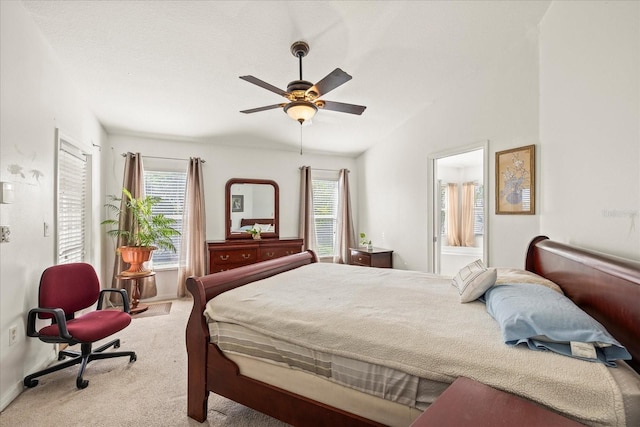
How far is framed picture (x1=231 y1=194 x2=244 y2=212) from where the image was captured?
4869 mm

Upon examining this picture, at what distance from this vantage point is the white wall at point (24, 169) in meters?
1.91

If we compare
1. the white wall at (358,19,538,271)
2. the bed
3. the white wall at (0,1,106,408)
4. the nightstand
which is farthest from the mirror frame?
the bed

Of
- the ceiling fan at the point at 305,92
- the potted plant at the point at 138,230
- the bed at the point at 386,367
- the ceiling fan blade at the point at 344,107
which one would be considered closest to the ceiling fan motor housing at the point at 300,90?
the ceiling fan at the point at 305,92

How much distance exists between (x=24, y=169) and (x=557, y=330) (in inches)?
133

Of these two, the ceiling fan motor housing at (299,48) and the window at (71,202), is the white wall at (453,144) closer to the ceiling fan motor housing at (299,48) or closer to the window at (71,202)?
the ceiling fan motor housing at (299,48)

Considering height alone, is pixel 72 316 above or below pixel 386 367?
below

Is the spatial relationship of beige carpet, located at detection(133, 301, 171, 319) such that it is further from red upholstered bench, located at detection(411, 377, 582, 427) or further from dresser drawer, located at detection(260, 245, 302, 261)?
red upholstered bench, located at detection(411, 377, 582, 427)

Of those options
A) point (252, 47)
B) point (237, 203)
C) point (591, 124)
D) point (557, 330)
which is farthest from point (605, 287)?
point (237, 203)

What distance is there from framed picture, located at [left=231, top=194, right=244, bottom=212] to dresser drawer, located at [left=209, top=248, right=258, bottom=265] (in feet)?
2.49

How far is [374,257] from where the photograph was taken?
459cm

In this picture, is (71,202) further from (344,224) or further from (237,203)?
(344,224)

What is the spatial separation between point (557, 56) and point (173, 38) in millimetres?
3290

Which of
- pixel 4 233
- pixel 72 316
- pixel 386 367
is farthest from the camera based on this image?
pixel 72 316

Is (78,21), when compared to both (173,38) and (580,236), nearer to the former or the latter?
(173,38)
